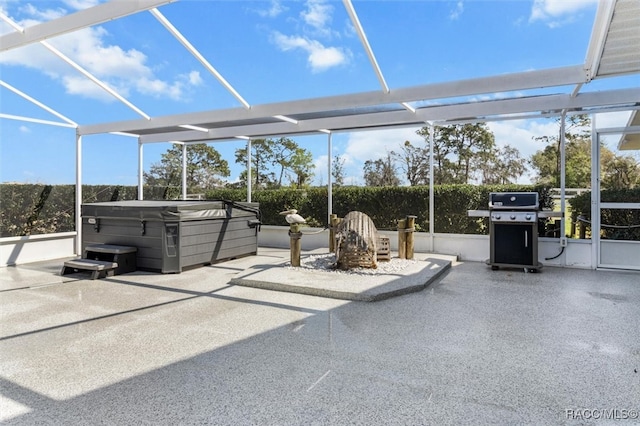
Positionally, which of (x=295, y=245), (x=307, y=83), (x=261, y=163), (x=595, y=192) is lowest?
(x=295, y=245)

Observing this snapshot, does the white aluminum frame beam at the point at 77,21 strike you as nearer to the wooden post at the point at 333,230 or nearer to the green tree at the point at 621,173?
the wooden post at the point at 333,230

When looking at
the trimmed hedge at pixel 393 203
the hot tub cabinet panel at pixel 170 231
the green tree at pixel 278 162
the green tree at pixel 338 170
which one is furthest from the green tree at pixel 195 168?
the hot tub cabinet panel at pixel 170 231

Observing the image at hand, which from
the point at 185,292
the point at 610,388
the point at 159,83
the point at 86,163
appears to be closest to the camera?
the point at 610,388

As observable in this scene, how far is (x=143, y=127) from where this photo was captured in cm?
744

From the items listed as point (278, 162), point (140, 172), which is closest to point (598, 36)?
point (278, 162)

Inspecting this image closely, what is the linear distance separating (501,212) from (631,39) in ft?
9.78

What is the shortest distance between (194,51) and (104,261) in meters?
3.42

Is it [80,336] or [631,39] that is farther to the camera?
[631,39]

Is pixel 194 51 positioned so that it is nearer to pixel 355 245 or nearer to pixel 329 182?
pixel 355 245

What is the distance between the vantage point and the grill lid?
592cm

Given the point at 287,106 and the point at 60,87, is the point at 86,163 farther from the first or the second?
the point at 287,106

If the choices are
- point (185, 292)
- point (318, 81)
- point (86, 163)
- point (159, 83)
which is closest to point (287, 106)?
point (318, 81)

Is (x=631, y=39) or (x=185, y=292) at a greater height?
(x=631, y=39)

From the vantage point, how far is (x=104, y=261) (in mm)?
5934
